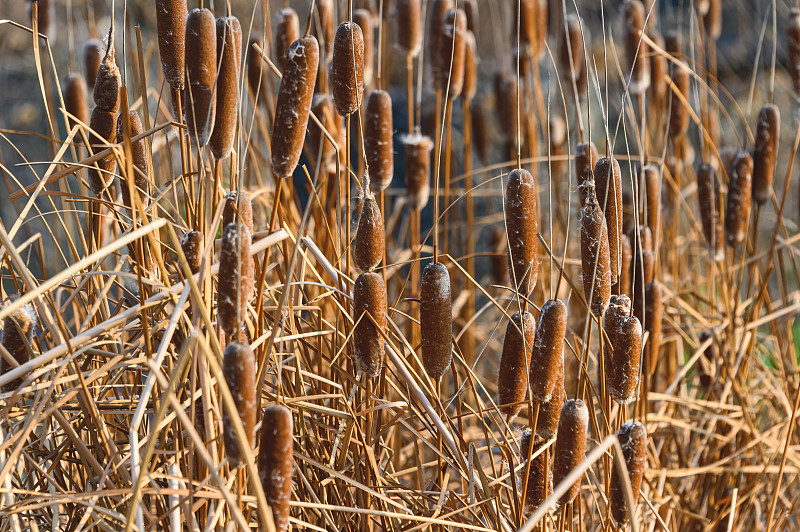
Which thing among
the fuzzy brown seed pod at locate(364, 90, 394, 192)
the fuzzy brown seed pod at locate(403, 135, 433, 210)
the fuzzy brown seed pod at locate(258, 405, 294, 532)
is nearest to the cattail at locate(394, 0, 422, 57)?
the fuzzy brown seed pod at locate(403, 135, 433, 210)

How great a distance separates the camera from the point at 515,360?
0.62 meters

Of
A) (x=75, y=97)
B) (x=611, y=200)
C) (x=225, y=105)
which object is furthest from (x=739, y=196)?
(x=75, y=97)

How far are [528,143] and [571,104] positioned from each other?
17.3 inches

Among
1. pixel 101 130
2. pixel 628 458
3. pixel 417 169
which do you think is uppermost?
pixel 101 130

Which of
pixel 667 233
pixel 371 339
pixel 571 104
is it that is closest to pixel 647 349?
pixel 371 339

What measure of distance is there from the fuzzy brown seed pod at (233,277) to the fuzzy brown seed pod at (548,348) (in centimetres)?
22

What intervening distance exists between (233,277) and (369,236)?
0.19 meters

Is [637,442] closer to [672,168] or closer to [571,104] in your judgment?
[672,168]

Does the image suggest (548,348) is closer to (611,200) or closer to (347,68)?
(611,200)

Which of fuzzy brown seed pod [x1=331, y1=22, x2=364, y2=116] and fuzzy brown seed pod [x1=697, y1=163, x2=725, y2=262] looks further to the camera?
fuzzy brown seed pod [x1=697, y1=163, x2=725, y2=262]

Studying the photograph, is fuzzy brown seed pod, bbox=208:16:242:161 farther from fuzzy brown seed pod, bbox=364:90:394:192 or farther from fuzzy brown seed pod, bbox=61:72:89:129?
fuzzy brown seed pod, bbox=61:72:89:129

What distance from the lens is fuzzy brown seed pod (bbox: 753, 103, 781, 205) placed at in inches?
39.7

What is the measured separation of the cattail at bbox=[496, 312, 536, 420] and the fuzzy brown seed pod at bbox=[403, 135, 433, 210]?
1.59 feet

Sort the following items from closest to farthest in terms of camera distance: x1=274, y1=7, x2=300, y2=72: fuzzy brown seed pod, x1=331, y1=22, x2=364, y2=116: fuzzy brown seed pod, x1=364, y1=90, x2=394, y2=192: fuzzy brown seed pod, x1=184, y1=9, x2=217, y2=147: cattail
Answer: x1=184, y1=9, x2=217, y2=147: cattail
x1=331, y1=22, x2=364, y2=116: fuzzy brown seed pod
x1=364, y1=90, x2=394, y2=192: fuzzy brown seed pod
x1=274, y1=7, x2=300, y2=72: fuzzy brown seed pod
